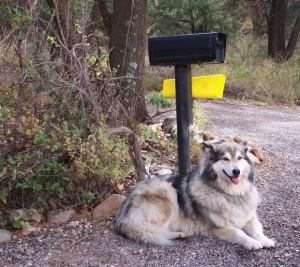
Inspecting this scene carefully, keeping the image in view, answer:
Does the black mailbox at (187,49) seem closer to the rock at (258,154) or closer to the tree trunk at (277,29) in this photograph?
the rock at (258,154)

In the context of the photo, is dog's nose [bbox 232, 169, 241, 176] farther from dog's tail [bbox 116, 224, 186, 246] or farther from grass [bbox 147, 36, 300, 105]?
grass [bbox 147, 36, 300, 105]

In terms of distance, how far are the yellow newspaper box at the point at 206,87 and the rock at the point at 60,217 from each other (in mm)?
2150

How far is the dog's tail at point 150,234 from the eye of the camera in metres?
4.20

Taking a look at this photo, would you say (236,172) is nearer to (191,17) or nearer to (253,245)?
(253,245)

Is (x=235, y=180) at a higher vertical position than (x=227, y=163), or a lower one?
lower

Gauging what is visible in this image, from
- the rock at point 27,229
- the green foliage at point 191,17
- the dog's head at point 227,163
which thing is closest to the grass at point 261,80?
the green foliage at point 191,17

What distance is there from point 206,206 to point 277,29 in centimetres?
1660

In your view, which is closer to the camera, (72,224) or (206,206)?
(206,206)

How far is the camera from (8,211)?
4.53m

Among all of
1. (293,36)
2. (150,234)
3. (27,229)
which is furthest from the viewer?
(293,36)

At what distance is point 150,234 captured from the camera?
4.23 meters

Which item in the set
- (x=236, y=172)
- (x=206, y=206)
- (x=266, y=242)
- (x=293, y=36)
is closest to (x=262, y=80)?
(x=293, y=36)

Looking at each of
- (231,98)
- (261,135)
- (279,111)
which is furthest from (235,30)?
(261,135)

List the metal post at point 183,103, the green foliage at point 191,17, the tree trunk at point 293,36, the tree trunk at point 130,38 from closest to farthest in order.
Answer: the metal post at point 183,103 → the tree trunk at point 130,38 → the green foliage at point 191,17 → the tree trunk at point 293,36
